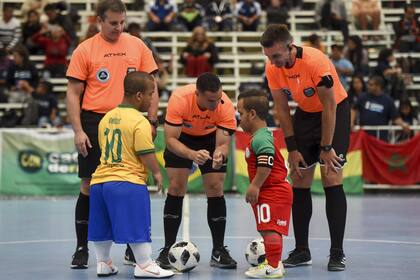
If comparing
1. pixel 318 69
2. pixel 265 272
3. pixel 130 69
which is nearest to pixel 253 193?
pixel 265 272

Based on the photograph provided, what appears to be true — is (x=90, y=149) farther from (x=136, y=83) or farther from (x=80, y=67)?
(x=136, y=83)

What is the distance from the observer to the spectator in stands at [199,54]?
765 inches

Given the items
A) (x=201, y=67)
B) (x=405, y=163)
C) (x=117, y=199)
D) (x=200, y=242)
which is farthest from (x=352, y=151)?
(x=117, y=199)

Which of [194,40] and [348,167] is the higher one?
[194,40]

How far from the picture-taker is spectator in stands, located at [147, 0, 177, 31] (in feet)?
67.9

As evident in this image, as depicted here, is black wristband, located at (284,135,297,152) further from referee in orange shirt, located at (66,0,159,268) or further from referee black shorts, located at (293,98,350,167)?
referee in orange shirt, located at (66,0,159,268)

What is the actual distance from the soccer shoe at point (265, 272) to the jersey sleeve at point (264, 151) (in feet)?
2.62

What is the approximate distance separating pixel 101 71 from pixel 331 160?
6.85 ft

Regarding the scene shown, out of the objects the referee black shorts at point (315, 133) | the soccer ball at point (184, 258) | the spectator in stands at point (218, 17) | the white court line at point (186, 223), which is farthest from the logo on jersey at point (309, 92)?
the spectator in stands at point (218, 17)

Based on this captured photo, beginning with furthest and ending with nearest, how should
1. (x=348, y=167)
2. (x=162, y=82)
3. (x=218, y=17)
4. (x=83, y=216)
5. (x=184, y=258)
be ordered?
(x=218, y=17) → (x=162, y=82) → (x=348, y=167) → (x=83, y=216) → (x=184, y=258)

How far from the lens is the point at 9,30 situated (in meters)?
20.2

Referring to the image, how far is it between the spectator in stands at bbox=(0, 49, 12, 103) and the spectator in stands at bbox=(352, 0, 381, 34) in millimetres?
7331

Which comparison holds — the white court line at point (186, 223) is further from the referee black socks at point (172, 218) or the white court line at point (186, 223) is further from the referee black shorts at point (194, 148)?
the referee black shorts at point (194, 148)

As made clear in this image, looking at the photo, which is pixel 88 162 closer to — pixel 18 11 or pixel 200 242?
pixel 200 242
